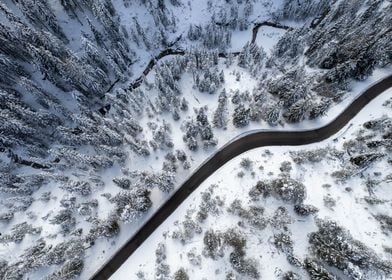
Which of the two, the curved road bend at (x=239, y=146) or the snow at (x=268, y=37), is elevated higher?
the snow at (x=268, y=37)

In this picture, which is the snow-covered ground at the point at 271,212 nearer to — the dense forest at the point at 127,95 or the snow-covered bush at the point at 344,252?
the snow-covered bush at the point at 344,252

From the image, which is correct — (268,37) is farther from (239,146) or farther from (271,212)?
(271,212)

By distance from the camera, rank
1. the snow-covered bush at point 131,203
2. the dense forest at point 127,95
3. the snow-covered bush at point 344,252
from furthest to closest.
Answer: the dense forest at point 127,95, the snow-covered bush at point 131,203, the snow-covered bush at point 344,252

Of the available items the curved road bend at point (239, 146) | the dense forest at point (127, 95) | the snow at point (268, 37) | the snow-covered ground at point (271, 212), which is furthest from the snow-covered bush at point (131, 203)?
the snow at point (268, 37)

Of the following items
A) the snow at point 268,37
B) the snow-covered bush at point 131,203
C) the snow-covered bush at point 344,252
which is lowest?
the snow-covered bush at point 131,203

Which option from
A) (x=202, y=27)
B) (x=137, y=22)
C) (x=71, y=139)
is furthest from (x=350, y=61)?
(x=71, y=139)

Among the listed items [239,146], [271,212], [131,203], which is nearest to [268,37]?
[239,146]

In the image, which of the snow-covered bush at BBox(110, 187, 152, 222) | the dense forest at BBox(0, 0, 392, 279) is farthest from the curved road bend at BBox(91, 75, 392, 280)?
the snow-covered bush at BBox(110, 187, 152, 222)

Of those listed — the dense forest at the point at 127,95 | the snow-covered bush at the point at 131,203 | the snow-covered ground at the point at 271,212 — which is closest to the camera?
the snow-covered ground at the point at 271,212
